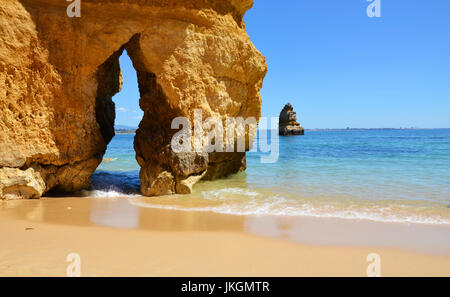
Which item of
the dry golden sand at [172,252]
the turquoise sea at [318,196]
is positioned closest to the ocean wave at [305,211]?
the turquoise sea at [318,196]

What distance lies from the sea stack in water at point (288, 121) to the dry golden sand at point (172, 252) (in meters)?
47.4

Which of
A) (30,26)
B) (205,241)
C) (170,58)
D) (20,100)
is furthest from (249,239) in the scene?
(30,26)

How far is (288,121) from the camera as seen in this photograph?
51.9 meters

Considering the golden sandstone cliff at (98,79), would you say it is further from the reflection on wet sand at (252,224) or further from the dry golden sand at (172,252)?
the dry golden sand at (172,252)

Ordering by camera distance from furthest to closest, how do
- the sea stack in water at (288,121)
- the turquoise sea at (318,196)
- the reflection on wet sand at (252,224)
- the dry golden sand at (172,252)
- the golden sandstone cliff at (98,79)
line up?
the sea stack in water at (288,121), the golden sandstone cliff at (98,79), the turquoise sea at (318,196), the reflection on wet sand at (252,224), the dry golden sand at (172,252)

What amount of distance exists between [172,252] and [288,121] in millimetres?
49758

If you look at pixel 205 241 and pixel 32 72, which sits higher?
pixel 32 72

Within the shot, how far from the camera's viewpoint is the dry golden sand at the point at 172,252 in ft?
10.9

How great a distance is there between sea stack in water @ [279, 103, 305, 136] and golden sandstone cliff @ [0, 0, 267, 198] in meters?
43.2

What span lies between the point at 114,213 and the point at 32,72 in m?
3.73

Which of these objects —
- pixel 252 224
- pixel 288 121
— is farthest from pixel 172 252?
pixel 288 121

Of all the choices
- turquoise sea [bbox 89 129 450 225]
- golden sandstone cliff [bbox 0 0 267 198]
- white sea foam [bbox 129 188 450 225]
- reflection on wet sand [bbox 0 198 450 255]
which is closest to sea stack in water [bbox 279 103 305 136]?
turquoise sea [bbox 89 129 450 225]

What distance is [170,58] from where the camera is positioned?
7.58 metres

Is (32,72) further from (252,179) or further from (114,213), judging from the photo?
(252,179)
